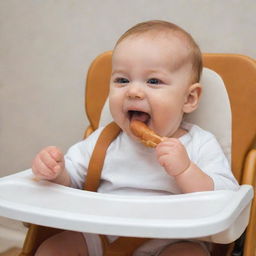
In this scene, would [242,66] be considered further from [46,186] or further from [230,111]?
[46,186]

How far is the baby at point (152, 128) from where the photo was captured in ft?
2.37

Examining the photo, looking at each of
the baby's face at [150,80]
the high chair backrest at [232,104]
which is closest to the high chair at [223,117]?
the high chair backrest at [232,104]

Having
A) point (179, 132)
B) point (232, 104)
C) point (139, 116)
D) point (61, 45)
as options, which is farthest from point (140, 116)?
point (61, 45)

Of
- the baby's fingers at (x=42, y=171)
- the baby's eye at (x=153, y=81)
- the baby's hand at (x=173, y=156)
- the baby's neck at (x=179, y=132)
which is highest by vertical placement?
the baby's eye at (x=153, y=81)

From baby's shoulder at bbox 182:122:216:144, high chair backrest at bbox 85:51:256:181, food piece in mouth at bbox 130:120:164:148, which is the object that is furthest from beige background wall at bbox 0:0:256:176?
food piece in mouth at bbox 130:120:164:148

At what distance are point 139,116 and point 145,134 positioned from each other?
78mm

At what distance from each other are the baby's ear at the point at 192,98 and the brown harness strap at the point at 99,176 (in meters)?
0.15

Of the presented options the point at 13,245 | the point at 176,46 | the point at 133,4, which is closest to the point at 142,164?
the point at 176,46

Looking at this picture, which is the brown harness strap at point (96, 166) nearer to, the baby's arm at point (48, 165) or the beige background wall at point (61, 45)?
the baby's arm at point (48, 165)

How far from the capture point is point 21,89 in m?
1.25

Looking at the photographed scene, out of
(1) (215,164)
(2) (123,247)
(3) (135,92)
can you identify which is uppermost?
(3) (135,92)

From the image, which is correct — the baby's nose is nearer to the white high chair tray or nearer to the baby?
the baby

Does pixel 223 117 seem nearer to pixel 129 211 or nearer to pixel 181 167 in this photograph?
pixel 181 167

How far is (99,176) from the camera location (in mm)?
804
